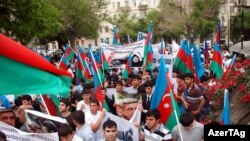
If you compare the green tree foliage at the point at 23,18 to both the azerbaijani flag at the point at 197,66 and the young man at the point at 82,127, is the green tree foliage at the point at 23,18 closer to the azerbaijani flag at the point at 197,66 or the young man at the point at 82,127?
the azerbaijani flag at the point at 197,66

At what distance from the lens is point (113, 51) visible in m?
13.9

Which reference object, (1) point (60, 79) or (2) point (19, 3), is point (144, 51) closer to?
(1) point (60, 79)

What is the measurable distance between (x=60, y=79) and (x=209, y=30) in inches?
1842

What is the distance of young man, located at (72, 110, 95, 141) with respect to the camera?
581 centimetres

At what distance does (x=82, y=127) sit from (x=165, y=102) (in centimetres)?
131

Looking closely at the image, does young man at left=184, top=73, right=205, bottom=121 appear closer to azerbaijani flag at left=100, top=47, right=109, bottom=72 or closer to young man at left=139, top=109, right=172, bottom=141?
young man at left=139, top=109, right=172, bottom=141

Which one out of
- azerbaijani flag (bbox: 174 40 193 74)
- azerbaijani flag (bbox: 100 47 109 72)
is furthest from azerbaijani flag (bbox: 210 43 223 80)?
azerbaijani flag (bbox: 100 47 109 72)

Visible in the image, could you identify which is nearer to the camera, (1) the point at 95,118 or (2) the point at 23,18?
(1) the point at 95,118

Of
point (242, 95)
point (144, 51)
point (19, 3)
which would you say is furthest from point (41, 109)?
point (19, 3)

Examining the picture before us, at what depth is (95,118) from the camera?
6.37m

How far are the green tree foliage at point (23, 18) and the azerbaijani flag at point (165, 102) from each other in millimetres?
17144

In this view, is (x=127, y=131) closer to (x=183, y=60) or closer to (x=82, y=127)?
(x=82, y=127)

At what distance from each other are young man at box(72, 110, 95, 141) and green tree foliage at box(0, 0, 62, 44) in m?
17.5

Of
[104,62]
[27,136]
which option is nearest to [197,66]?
[104,62]
